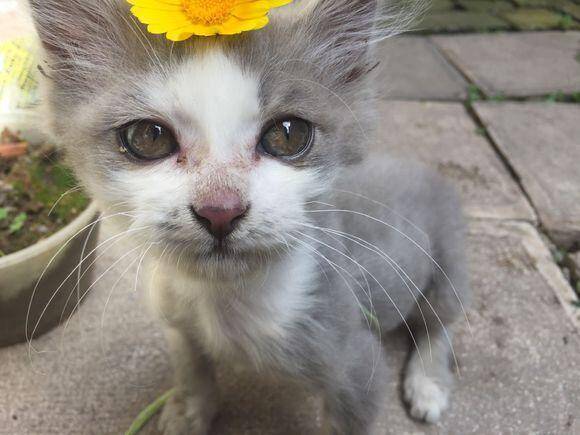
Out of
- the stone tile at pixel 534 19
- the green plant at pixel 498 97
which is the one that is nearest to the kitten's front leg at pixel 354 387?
the green plant at pixel 498 97

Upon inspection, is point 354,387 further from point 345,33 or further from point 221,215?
point 345,33

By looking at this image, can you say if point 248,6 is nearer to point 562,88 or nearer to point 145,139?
point 145,139

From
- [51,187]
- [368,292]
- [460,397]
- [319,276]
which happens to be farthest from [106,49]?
[460,397]

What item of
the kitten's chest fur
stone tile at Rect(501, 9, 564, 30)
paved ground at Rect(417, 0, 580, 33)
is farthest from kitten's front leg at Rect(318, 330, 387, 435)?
stone tile at Rect(501, 9, 564, 30)

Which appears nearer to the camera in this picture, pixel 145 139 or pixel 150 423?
pixel 145 139

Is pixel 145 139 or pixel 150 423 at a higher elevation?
pixel 145 139

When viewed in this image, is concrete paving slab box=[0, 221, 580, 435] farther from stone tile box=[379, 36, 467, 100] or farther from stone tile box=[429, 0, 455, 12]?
stone tile box=[429, 0, 455, 12]

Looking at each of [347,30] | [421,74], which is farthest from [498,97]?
Result: [347,30]

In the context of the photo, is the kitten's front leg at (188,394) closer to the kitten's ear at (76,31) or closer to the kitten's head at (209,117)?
the kitten's head at (209,117)
